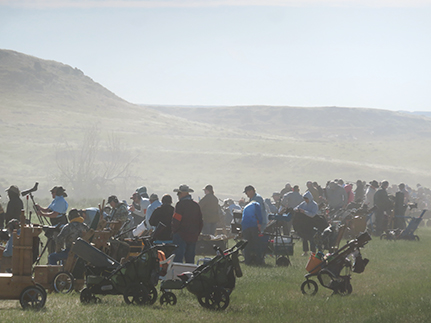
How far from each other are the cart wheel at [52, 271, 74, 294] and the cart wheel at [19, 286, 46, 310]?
129cm

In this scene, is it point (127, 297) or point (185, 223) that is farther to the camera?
point (185, 223)

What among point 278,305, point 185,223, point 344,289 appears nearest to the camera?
point 278,305

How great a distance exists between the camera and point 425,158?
123188 millimetres

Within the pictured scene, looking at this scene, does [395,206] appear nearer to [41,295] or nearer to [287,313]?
[287,313]

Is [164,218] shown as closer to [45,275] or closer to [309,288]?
[45,275]

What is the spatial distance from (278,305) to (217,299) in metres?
1.11

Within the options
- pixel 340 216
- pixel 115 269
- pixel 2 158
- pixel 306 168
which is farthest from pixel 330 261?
pixel 2 158

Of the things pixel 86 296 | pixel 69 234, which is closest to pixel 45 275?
pixel 69 234

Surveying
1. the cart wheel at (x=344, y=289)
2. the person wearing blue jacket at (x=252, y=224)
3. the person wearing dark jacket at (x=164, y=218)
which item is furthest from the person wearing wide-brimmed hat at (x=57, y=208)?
the cart wheel at (x=344, y=289)

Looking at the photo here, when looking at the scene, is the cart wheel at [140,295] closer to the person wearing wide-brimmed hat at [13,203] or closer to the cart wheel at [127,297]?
the cart wheel at [127,297]

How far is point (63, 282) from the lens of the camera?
366 inches

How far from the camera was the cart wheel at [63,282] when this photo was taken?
364 inches

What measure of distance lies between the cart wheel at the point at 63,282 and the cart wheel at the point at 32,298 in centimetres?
129

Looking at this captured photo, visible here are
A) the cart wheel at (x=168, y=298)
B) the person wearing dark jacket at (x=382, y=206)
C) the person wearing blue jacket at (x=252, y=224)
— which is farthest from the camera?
the person wearing dark jacket at (x=382, y=206)
